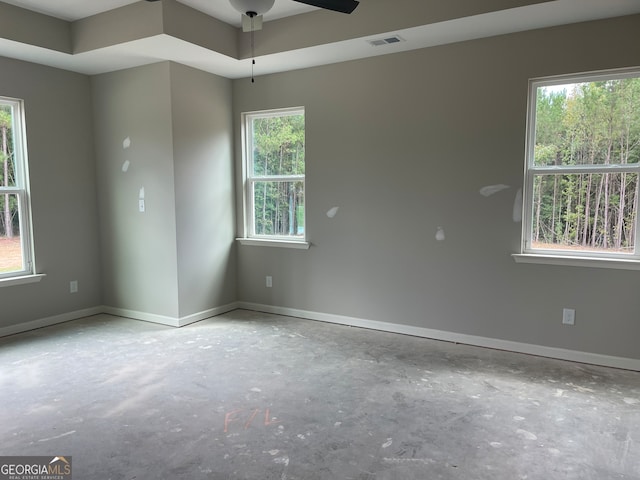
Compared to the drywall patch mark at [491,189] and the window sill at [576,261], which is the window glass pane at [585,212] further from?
the drywall patch mark at [491,189]

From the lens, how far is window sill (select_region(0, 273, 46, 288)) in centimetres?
Answer: 404

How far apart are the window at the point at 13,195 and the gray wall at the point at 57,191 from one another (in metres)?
0.08

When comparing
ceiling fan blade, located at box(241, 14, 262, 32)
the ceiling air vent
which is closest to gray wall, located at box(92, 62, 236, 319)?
the ceiling air vent

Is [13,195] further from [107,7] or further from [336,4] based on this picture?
[336,4]

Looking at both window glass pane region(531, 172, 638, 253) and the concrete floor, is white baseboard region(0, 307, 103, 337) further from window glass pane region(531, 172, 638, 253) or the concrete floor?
window glass pane region(531, 172, 638, 253)

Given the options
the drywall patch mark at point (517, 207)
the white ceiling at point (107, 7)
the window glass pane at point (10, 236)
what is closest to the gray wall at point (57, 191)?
the window glass pane at point (10, 236)

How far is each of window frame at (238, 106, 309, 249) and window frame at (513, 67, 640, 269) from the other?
201 cm

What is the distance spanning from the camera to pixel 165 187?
14.1 ft

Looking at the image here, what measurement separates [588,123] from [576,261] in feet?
3.33

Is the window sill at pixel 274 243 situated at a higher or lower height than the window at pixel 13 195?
lower

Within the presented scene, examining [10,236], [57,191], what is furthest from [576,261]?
[10,236]

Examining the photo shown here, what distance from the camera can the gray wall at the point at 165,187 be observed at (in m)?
4.27

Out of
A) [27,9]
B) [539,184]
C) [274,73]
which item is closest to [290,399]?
[539,184]

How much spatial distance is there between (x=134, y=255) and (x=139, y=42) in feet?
Answer: 6.62
